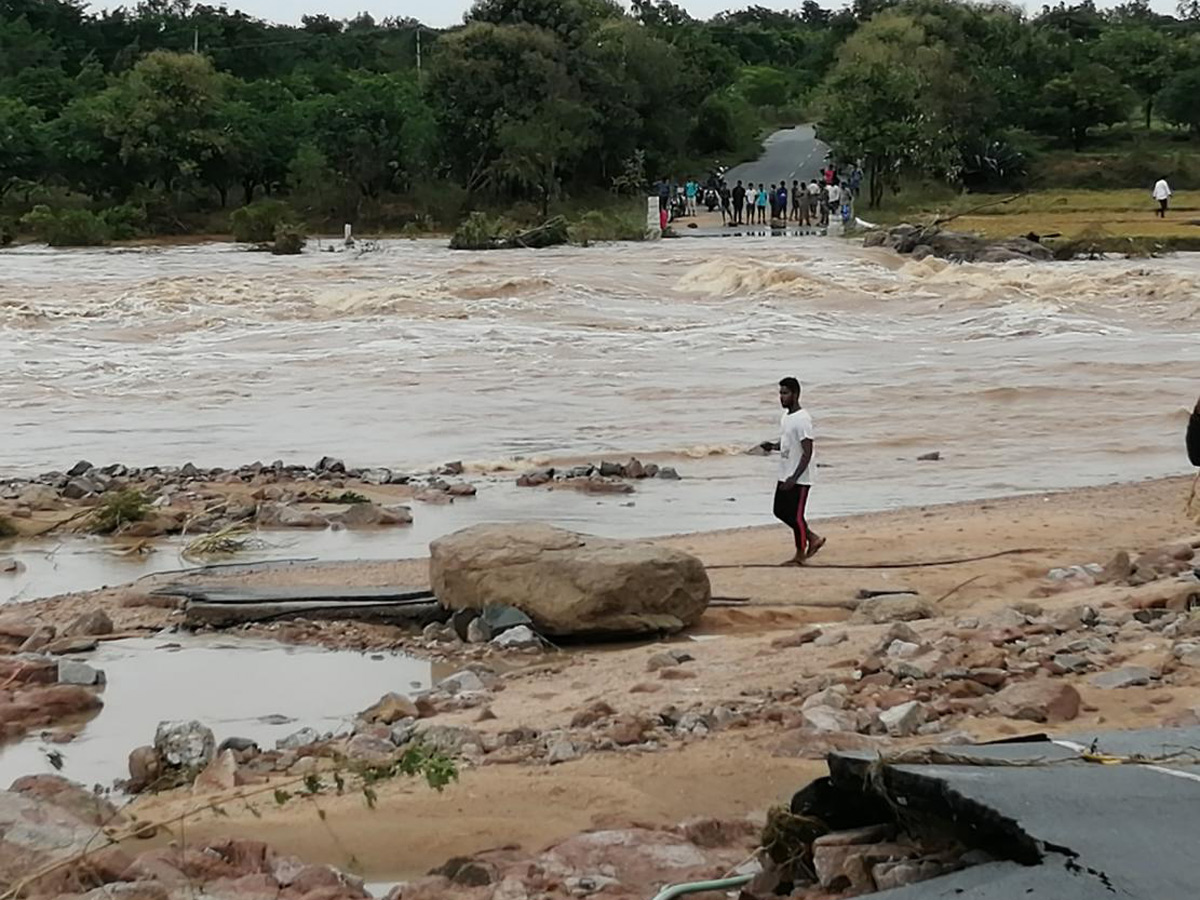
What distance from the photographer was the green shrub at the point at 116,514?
502 inches

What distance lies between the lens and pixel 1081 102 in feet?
211

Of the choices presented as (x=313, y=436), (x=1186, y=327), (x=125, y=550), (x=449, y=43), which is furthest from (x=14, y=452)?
(x=449, y=43)

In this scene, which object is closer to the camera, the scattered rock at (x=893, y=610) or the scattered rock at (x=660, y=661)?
the scattered rock at (x=660, y=661)

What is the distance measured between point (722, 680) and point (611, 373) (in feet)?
55.9

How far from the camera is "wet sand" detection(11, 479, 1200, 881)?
575 centimetres

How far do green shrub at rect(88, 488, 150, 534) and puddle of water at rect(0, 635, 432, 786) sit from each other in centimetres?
370

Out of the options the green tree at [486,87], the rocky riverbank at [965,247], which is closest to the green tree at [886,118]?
the green tree at [486,87]

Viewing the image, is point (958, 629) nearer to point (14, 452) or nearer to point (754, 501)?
point (754, 501)

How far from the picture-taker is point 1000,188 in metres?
59.6

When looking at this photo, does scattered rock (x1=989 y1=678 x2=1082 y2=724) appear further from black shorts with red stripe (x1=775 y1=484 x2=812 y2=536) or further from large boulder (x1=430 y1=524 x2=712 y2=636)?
black shorts with red stripe (x1=775 y1=484 x2=812 y2=536)

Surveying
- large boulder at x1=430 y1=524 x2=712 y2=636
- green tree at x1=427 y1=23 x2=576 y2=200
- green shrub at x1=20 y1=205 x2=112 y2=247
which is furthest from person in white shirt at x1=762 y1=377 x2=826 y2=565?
green tree at x1=427 y1=23 x2=576 y2=200

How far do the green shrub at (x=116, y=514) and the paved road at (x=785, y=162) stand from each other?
172 ft

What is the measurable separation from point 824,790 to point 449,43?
59.9 meters

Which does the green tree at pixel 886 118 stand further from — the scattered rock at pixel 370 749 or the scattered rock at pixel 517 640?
the scattered rock at pixel 370 749
